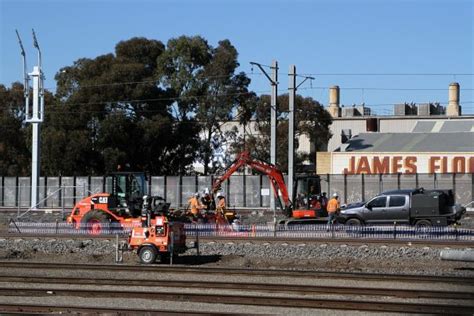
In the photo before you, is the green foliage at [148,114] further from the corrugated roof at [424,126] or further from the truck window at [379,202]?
the truck window at [379,202]

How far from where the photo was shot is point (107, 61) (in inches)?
2948

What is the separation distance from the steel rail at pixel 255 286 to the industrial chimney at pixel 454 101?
82.4m

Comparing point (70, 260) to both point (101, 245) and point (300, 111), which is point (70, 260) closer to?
point (101, 245)

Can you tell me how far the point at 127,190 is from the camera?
3419 centimetres

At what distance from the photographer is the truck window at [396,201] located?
109ft

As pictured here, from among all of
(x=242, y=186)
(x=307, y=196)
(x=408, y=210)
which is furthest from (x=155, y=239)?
(x=242, y=186)

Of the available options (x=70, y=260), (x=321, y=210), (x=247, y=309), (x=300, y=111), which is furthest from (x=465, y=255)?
(x=300, y=111)

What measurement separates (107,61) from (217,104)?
1097 cm

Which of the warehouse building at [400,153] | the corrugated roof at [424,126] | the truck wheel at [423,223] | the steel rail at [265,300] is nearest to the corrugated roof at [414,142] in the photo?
the warehouse building at [400,153]

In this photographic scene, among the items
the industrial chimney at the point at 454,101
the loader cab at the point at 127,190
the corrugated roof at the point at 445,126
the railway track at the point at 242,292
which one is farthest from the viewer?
the industrial chimney at the point at 454,101

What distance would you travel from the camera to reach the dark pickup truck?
32.6 m

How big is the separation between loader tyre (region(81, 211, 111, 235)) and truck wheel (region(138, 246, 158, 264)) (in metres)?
9.06

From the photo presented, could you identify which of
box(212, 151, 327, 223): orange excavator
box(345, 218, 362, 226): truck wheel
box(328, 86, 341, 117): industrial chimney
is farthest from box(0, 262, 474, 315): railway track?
box(328, 86, 341, 117): industrial chimney

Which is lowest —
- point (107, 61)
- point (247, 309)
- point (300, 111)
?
point (247, 309)
